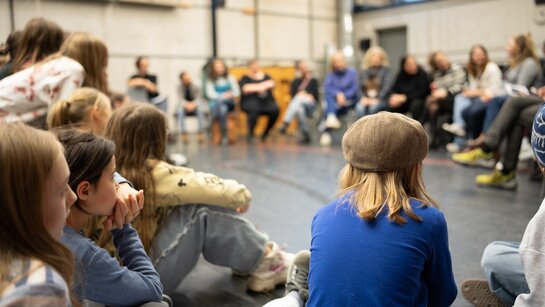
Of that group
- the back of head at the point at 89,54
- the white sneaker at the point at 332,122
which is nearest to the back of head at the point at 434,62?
the white sneaker at the point at 332,122

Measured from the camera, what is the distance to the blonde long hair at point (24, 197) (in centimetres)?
81

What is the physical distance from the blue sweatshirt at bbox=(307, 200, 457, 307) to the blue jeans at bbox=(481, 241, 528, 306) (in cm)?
40

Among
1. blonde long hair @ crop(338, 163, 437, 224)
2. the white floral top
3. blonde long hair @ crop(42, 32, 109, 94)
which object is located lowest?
blonde long hair @ crop(338, 163, 437, 224)

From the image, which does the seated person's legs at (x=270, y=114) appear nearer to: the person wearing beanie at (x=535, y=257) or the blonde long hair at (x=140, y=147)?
the blonde long hair at (x=140, y=147)

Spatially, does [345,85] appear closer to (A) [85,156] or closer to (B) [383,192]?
(B) [383,192]

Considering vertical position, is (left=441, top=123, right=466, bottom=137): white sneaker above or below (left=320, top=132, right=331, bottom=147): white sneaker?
above

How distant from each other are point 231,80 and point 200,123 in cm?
78

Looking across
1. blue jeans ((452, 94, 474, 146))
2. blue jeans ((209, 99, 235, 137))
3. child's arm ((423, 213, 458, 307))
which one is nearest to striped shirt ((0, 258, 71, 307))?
child's arm ((423, 213, 458, 307))

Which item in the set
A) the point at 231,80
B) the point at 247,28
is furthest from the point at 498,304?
the point at 247,28

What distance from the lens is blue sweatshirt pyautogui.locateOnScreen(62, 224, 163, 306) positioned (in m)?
1.24

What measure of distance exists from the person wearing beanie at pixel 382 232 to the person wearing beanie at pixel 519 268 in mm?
177

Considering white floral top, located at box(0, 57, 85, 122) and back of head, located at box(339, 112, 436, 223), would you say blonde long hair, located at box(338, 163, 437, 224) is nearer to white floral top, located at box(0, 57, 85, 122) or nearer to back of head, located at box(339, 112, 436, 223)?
back of head, located at box(339, 112, 436, 223)

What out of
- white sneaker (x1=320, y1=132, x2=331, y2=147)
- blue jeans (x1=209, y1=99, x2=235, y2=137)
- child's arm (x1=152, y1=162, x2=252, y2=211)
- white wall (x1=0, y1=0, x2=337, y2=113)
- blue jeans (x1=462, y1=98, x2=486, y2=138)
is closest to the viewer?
child's arm (x1=152, y1=162, x2=252, y2=211)

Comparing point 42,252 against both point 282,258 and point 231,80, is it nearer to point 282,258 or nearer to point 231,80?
point 282,258
